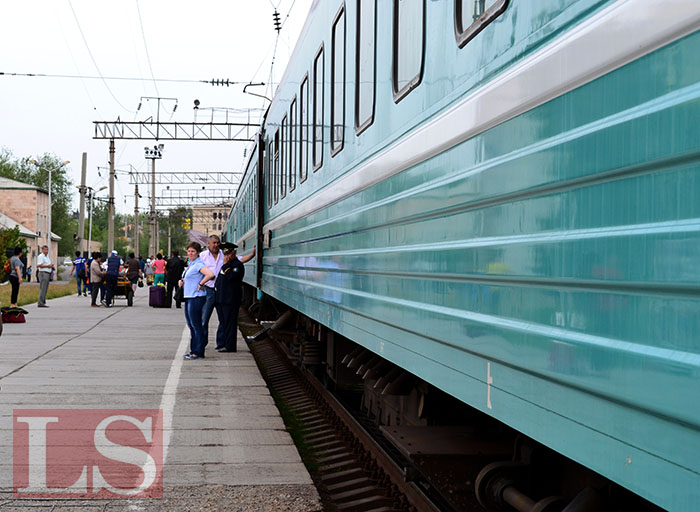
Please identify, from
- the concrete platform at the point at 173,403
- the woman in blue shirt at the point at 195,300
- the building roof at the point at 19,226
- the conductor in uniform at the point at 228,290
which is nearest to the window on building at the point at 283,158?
the concrete platform at the point at 173,403

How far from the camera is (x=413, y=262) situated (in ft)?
12.6

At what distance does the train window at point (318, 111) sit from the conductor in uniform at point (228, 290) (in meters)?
5.77

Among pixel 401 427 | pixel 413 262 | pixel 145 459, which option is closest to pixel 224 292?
pixel 145 459

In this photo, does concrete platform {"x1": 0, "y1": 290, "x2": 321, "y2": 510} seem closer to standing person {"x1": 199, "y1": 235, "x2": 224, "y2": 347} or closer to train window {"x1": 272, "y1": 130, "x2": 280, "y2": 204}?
standing person {"x1": 199, "y1": 235, "x2": 224, "y2": 347}

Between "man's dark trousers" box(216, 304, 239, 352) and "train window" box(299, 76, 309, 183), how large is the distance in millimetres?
4951

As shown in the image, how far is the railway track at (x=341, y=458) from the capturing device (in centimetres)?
536

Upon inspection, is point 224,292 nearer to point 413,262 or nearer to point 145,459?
point 145,459

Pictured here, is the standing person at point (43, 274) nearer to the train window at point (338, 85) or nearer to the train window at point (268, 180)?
the train window at point (268, 180)

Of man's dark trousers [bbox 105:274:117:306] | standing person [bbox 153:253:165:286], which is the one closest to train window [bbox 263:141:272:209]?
man's dark trousers [bbox 105:274:117:306]

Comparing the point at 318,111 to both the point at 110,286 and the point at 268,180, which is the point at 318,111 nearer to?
the point at 268,180

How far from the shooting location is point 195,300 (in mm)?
12234

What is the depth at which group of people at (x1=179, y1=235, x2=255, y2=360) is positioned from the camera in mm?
12086

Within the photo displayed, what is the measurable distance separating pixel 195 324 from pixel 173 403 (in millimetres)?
3729

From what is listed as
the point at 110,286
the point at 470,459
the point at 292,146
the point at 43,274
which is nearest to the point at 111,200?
the point at 110,286
